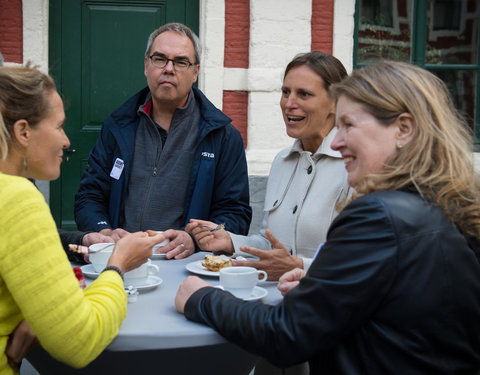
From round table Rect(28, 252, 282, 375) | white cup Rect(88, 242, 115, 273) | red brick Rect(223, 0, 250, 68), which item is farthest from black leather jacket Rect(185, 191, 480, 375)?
red brick Rect(223, 0, 250, 68)

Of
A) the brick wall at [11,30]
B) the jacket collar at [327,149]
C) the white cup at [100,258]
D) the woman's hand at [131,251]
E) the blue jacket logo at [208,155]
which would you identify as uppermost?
the brick wall at [11,30]

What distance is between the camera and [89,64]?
5.61m

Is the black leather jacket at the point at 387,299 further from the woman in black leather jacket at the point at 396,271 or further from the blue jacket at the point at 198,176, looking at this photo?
the blue jacket at the point at 198,176

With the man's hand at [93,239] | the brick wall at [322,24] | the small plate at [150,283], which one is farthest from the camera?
the brick wall at [322,24]

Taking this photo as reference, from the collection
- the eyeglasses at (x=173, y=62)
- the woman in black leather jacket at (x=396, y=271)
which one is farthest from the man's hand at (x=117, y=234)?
the eyeglasses at (x=173, y=62)

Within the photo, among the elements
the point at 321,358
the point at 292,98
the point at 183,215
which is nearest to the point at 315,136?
the point at 292,98

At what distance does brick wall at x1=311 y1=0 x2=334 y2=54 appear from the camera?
19.0 ft

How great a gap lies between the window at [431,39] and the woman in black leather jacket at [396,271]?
4969mm

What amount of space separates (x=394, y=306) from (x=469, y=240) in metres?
0.29

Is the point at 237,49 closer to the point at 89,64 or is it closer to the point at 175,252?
the point at 89,64

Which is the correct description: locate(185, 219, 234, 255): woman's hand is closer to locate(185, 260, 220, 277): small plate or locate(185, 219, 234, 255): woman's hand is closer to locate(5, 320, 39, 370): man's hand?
locate(185, 260, 220, 277): small plate

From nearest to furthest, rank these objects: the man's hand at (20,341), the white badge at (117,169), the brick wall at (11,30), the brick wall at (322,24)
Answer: the man's hand at (20,341) < the white badge at (117,169) < the brick wall at (11,30) < the brick wall at (322,24)

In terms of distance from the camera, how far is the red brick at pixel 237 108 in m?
5.76

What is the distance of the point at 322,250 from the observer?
1403 mm
